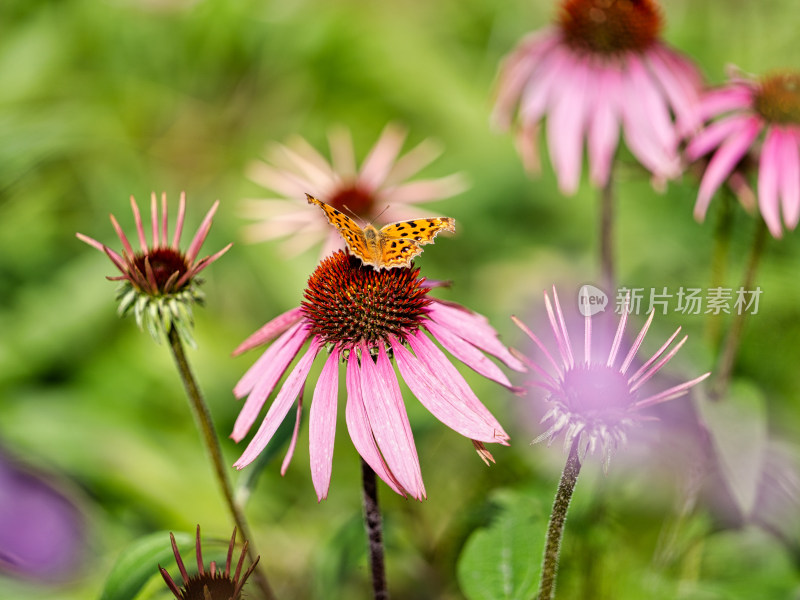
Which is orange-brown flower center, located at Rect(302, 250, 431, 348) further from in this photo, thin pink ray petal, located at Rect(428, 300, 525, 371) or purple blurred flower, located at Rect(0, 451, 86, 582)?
purple blurred flower, located at Rect(0, 451, 86, 582)

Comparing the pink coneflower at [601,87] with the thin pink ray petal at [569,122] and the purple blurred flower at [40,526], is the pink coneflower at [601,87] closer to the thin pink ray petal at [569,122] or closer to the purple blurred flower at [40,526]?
the thin pink ray petal at [569,122]

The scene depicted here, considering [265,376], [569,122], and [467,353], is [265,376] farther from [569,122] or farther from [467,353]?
[569,122]

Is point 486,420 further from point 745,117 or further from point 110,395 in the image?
point 110,395

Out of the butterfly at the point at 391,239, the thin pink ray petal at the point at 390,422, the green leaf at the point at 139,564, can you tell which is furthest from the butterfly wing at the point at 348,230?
the green leaf at the point at 139,564

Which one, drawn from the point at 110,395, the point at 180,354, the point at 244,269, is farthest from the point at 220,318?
the point at 180,354

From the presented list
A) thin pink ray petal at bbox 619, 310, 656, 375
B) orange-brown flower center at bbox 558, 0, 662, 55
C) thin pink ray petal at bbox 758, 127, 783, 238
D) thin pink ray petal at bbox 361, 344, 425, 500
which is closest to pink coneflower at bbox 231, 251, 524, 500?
thin pink ray petal at bbox 361, 344, 425, 500

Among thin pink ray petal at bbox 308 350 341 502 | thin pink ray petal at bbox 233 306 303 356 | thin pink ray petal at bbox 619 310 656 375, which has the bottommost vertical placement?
thin pink ray petal at bbox 308 350 341 502

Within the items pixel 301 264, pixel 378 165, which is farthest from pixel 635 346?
pixel 301 264
